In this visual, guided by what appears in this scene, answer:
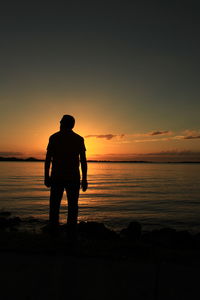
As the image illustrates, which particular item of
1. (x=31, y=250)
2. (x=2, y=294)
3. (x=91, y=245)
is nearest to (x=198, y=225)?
(x=91, y=245)

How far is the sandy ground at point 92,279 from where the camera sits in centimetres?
340

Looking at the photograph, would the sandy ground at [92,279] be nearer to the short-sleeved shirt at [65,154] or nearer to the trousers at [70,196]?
the trousers at [70,196]

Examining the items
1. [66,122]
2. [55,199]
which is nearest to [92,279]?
[55,199]

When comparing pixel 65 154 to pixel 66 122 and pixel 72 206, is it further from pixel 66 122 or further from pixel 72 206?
pixel 72 206

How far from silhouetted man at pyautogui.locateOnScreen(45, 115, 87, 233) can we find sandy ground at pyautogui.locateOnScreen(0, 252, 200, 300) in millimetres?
1153

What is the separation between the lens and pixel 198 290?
3551mm

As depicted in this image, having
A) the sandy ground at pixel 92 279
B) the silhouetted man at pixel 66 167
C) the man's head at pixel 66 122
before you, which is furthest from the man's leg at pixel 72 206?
the man's head at pixel 66 122

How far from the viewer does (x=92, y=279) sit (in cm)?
A: 384

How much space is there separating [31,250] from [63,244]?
0.77 meters

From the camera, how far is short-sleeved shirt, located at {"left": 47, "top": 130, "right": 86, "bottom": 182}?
5.73 meters

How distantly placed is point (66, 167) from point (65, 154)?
0.92 ft

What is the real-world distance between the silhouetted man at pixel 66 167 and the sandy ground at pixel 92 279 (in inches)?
45.4

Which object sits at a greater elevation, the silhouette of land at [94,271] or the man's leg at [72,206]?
the man's leg at [72,206]

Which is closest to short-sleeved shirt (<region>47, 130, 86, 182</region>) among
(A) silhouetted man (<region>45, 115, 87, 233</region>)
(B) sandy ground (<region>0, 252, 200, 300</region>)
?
(A) silhouetted man (<region>45, 115, 87, 233</region>)
